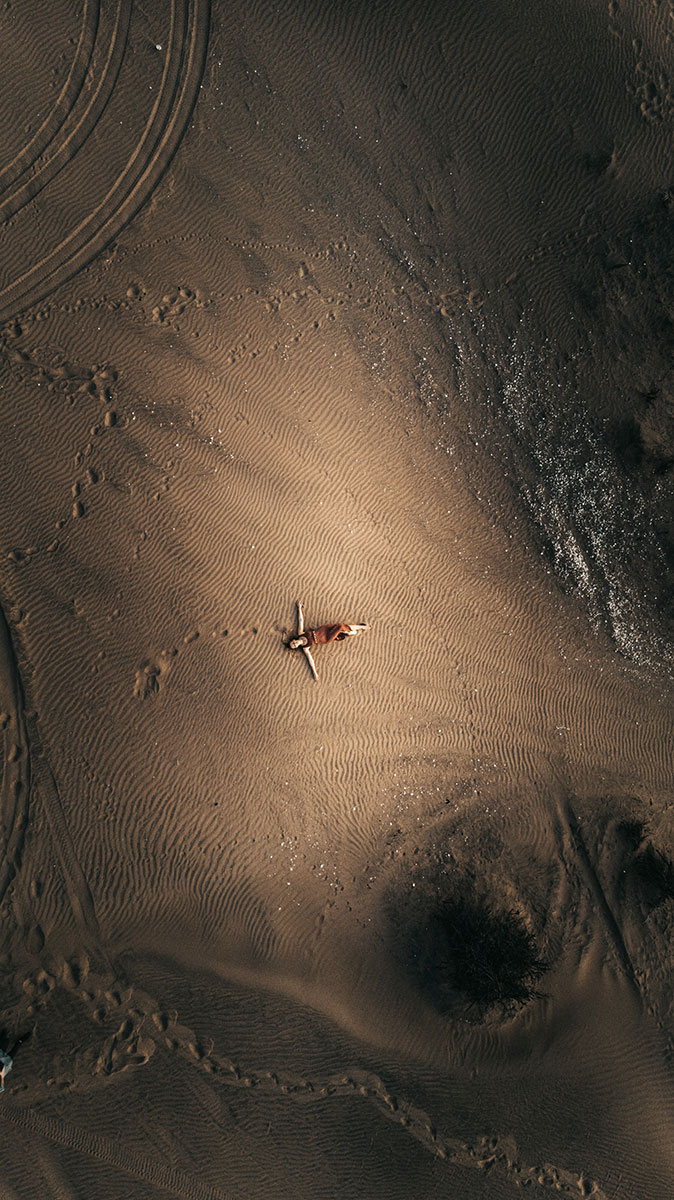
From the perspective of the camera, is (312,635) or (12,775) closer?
(12,775)

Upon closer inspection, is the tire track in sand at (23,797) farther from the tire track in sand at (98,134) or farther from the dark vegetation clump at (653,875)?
the dark vegetation clump at (653,875)

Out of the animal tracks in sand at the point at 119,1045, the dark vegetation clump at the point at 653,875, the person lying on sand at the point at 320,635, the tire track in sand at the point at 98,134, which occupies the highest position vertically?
the tire track in sand at the point at 98,134

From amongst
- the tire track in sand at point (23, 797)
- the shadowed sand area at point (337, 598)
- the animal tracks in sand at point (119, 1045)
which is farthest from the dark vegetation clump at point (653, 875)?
the tire track in sand at point (23, 797)

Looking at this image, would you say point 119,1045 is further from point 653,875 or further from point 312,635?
point 653,875

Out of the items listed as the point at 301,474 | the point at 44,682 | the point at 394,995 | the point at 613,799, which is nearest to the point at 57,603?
the point at 44,682

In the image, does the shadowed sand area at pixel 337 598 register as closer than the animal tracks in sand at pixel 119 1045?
No

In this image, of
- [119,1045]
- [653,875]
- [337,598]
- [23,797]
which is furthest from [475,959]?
[23,797]
